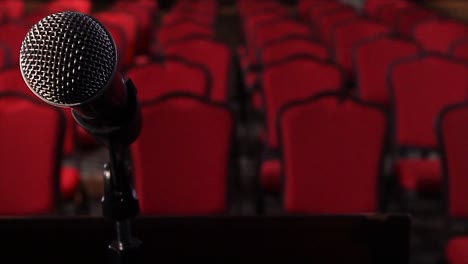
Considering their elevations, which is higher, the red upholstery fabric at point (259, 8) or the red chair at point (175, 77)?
the red upholstery fabric at point (259, 8)

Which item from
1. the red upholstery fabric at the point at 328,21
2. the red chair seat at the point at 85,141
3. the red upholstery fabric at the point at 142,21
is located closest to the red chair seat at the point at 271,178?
the red chair seat at the point at 85,141

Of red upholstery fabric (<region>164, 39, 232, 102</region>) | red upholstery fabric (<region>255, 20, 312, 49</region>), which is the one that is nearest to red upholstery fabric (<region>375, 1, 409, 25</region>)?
red upholstery fabric (<region>255, 20, 312, 49</region>)

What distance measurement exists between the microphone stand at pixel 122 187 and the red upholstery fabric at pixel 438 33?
15.4ft

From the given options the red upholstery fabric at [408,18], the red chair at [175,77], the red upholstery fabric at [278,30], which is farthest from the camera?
the red upholstery fabric at [408,18]

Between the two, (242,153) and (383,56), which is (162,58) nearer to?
(242,153)

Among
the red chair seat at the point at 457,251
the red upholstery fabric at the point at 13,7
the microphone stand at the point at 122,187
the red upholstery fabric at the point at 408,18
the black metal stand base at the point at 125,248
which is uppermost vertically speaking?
the red upholstery fabric at the point at 13,7

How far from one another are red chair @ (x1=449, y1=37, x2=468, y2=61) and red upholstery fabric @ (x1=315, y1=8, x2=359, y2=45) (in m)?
1.32

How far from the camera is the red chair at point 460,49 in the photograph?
4.27 meters

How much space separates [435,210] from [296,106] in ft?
5.20

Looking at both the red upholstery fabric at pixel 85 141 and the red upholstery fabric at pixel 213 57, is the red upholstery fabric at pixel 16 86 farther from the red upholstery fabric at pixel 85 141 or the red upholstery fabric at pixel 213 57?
the red upholstery fabric at pixel 213 57

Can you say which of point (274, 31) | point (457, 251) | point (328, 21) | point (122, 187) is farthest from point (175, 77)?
point (328, 21)

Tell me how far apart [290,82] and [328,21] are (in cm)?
322

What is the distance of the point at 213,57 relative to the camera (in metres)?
4.00

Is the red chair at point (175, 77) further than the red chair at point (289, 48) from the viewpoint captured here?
No
